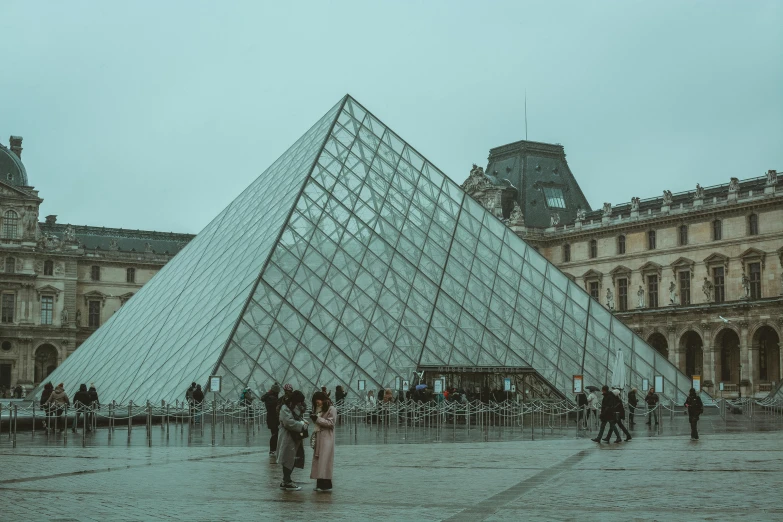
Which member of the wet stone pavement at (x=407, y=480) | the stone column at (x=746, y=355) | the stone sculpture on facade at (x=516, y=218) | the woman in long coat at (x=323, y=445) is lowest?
the wet stone pavement at (x=407, y=480)

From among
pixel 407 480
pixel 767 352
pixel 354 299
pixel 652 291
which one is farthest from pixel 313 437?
pixel 652 291

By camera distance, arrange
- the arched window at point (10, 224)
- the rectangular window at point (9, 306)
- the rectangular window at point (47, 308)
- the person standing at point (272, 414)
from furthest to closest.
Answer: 1. the rectangular window at point (47, 308)
2. the rectangular window at point (9, 306)
3. the arched window at point (10, 224)
4. the person standing at point (272, 414)

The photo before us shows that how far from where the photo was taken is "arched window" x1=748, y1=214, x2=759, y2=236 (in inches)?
2189

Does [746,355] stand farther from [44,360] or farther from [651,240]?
[44,360]

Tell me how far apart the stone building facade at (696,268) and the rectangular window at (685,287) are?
0.18 feet

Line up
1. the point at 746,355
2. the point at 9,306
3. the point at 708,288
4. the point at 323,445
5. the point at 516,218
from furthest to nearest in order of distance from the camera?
1. the point at 9,306
2. the point at 516,218
3. the point at 708,288
4. the point at 746,355
5. the point at 323,445

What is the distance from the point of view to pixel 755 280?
184ft

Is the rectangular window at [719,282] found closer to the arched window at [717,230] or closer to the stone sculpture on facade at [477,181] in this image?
the arched window at [717,230]

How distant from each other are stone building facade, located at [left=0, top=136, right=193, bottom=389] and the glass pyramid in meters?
42.2

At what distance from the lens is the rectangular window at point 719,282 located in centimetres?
5788

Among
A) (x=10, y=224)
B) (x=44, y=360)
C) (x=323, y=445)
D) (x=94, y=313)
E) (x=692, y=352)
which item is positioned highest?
(x=10, y=224)

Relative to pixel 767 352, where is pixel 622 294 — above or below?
above

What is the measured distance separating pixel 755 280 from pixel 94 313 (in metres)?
46.2

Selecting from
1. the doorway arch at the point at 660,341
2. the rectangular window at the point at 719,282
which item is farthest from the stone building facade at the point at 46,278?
the rectangular window at the point at 719,282
